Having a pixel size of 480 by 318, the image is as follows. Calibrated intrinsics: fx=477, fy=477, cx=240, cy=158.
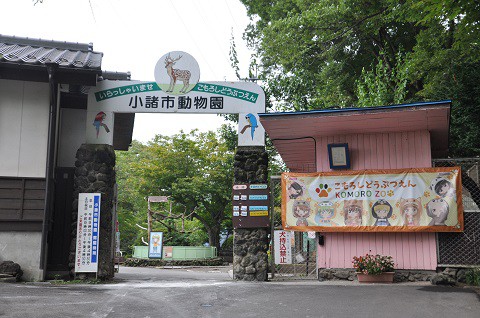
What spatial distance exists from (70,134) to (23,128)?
1.70m

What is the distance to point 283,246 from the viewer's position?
12.5 meters

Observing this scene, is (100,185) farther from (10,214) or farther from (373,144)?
(373,144)

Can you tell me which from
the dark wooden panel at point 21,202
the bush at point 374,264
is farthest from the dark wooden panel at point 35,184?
the bush at point 374,264

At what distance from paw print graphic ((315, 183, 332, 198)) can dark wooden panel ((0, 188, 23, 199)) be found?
7013 mm

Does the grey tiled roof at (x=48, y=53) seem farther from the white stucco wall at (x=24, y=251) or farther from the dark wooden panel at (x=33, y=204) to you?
the white stucco wall at (x=24, y=251)

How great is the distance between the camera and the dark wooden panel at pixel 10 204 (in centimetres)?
1110

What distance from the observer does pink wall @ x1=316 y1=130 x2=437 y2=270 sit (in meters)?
10.5

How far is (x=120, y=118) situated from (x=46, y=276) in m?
5.16

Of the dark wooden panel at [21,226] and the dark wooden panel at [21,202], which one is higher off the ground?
the dark wooden panel at [21,202]

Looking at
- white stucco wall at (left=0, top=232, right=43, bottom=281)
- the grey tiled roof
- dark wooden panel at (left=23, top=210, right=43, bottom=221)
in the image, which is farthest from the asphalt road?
the grey tiled roof

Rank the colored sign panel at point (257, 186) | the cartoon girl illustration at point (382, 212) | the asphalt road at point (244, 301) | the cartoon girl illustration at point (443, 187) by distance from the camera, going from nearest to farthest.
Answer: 1. the asphalt road at point (244, 301)
2. the cartoon girl illustration at point (443, 187)
3. the cartoon girl illustration at point (382, 212)
4. the colored sign panel at point (257, 186)

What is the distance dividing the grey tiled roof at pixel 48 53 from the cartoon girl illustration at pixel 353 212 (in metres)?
6.72

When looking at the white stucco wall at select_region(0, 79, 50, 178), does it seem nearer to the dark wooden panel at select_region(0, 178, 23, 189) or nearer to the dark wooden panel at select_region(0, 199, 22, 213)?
the dark wooden panel at select_region(0, 178, 23, 189)

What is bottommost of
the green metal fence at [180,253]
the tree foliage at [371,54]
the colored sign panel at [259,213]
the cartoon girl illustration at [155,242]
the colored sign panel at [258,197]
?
the green metal fence at [180,253]
